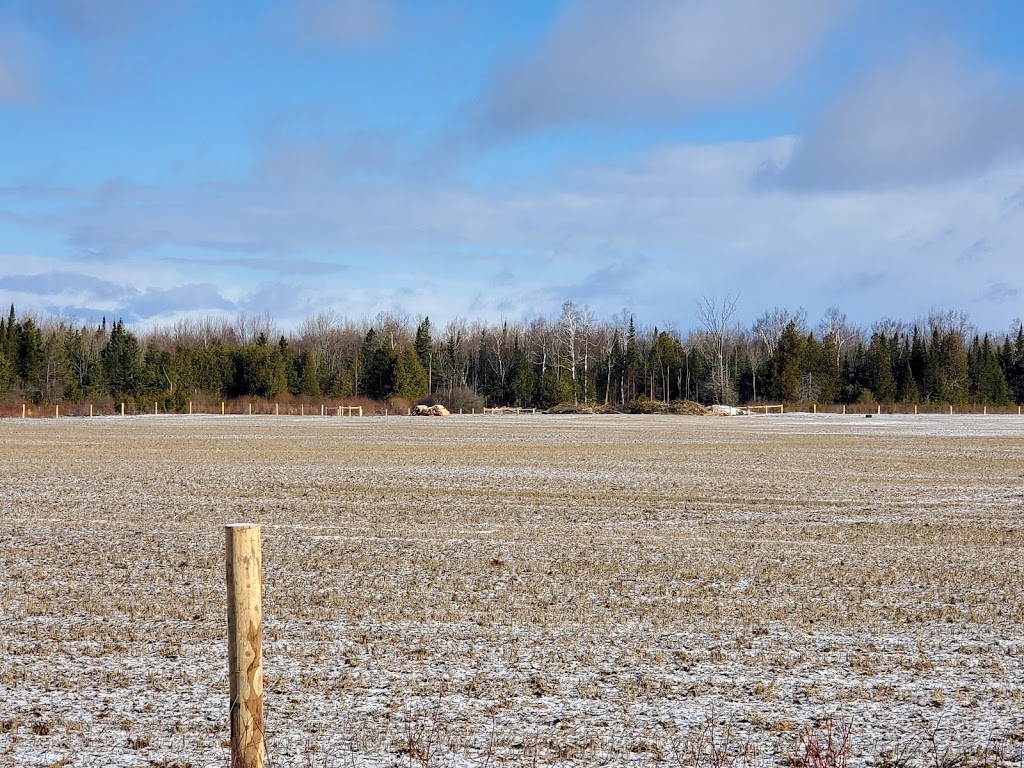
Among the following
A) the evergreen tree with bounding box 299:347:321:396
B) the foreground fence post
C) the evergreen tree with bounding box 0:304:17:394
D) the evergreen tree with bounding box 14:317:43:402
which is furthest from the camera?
the evergreen tree with bounding box 299:347:321:396

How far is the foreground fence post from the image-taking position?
528 cm

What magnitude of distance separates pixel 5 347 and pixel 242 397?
24.4m

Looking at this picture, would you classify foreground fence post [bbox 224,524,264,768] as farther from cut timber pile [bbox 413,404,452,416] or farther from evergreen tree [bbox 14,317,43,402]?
evergreen tree [bbox 14,317,43,402]

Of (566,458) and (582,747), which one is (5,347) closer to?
(566,458)

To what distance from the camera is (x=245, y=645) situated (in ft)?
17.5

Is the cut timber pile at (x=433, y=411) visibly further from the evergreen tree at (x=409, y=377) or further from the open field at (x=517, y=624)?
the open field at (x=517, y=624)

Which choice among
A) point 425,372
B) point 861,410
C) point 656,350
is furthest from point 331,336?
point 861,410

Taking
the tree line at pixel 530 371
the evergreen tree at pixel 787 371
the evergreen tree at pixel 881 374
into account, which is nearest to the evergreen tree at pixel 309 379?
the tree line at pixel 530 371

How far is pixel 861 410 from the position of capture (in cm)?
11550

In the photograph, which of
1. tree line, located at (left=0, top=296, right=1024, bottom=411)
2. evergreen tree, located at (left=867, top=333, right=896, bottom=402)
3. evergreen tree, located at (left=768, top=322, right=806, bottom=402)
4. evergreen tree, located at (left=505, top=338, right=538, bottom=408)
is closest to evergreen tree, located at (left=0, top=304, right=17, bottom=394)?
tree line, located at (left=0, top=296, right=1024, bottom=411)

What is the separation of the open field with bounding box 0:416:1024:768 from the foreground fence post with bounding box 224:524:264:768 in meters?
1.07

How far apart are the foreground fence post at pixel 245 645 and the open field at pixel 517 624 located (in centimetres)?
107

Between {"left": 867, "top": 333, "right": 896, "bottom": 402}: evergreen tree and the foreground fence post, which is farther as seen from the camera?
{"left": 867, "top": 333, "right": 896, "bottom": 402}: evergreen tree

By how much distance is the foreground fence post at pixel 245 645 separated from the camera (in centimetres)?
528
